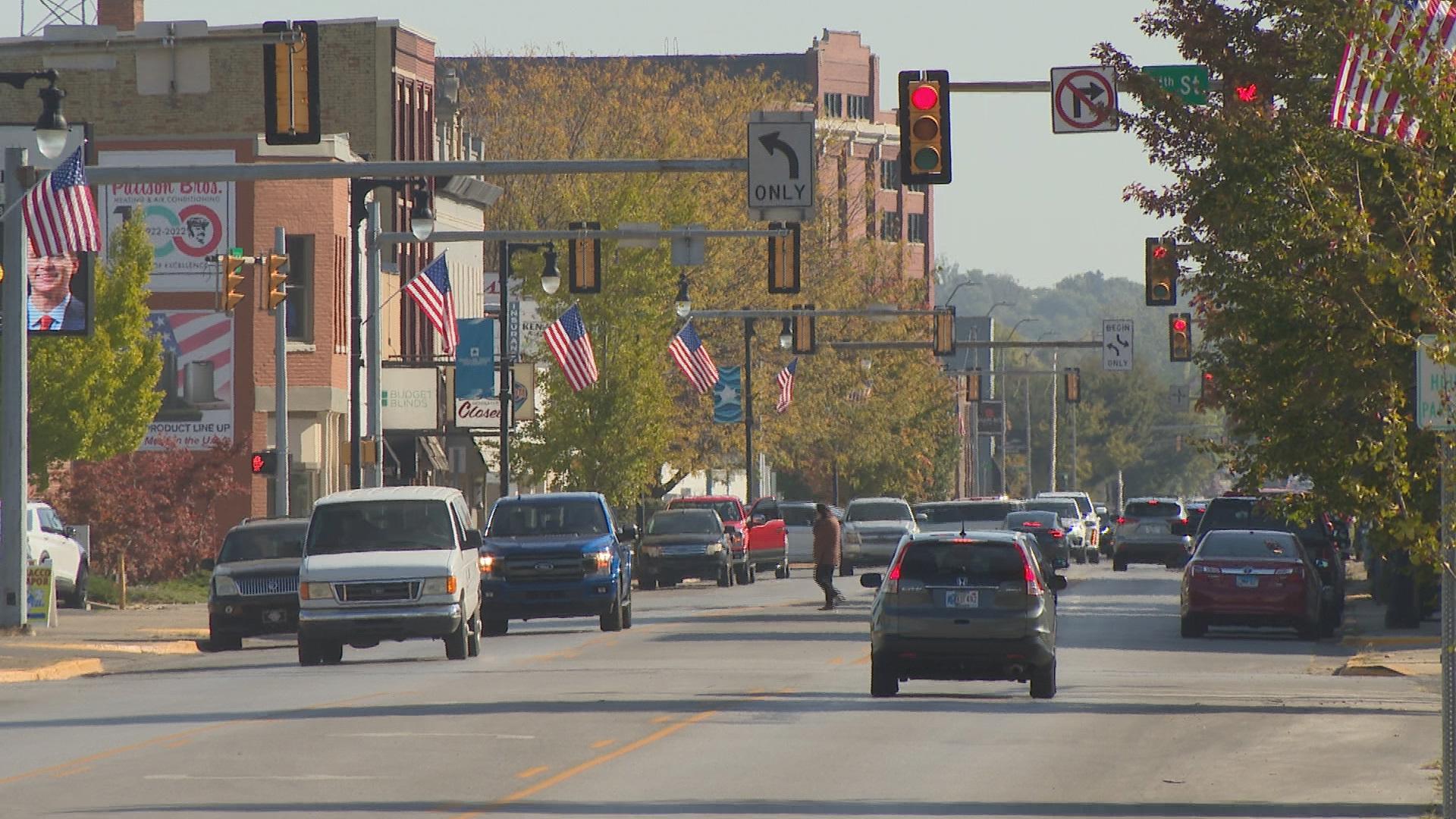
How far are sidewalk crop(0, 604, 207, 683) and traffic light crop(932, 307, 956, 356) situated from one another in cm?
2233

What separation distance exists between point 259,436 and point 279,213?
210 inches

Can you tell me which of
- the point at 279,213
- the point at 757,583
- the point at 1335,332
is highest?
the point at 279,213

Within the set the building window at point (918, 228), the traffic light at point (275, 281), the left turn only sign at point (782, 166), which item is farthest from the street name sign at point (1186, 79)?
the building window at point (918, 228)

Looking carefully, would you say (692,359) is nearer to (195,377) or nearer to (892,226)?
(195,377)

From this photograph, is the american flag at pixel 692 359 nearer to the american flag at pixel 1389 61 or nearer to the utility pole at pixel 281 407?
the utility pole at pixel 281 407

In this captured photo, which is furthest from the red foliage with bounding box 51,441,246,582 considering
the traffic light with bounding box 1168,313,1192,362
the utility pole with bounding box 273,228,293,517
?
the traffic light with bounding box 1168,313,1192,362

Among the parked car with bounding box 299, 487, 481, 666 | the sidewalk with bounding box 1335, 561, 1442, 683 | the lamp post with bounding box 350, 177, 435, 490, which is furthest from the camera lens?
the lamp post with bounding box 350, 177, 435, 490

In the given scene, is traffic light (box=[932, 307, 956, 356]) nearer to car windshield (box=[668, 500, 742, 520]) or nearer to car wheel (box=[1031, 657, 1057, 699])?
car windshield (box=[668, 500, 742, 520])

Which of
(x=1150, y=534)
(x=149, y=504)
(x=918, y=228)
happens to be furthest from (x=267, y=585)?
(x=918, y=228)

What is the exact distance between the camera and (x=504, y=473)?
5234cm

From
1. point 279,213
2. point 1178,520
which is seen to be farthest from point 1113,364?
point 279,213

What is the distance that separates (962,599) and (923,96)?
5227 millimetres

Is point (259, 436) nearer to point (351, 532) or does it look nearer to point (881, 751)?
point (351, 532)

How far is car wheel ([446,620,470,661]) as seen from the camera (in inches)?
1133
